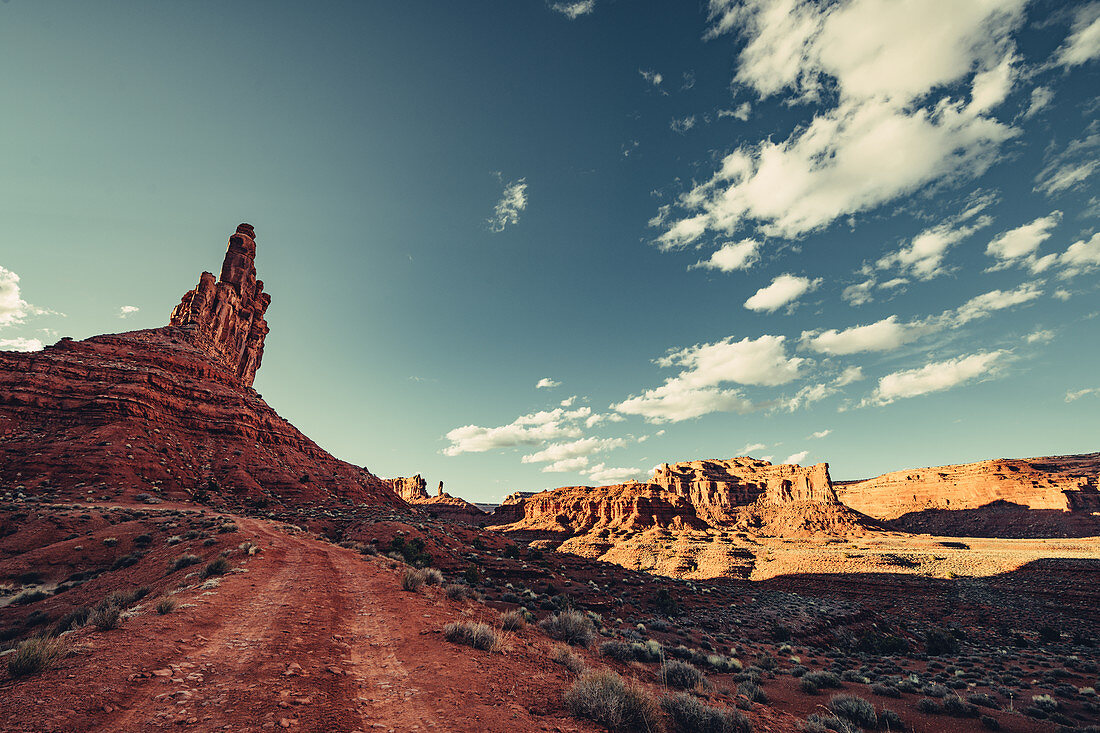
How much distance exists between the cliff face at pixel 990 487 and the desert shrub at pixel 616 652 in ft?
420

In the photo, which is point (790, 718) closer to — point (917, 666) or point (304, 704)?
point (304, 704)

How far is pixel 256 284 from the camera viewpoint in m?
77.5

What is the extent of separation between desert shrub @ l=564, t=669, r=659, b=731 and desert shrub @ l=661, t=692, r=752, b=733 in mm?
668

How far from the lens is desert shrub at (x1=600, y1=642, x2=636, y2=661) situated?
38.7ft

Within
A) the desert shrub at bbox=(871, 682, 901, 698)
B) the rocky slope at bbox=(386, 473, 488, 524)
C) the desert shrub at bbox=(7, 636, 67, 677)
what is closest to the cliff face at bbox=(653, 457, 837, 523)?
the rocky slope at bbox=(386, 473, 488, 524)

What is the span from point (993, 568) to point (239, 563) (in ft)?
243

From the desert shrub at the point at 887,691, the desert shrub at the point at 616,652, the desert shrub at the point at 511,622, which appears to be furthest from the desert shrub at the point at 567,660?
the desert shrub at the point at 887,691

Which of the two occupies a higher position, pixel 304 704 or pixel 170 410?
pixel 170 410

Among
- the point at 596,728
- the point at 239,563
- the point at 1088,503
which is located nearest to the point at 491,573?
the point at 239,563

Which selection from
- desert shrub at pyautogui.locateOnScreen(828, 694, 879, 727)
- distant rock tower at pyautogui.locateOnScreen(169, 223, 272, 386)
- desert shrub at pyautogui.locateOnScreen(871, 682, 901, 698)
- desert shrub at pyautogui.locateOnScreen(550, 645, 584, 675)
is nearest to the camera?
desert shrub at pyautogui.locateOnScreen(550, 645, 584, 675)

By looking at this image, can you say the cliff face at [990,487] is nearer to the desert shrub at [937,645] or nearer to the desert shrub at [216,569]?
the desert shrub at [937,645]

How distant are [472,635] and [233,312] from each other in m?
83.1

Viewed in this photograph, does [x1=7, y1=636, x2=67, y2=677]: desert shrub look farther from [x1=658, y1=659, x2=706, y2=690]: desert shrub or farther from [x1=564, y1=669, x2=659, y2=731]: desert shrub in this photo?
[x1=658, y1=659, x2=706, y2=690]: desert shrub

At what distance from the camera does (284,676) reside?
6555mm
